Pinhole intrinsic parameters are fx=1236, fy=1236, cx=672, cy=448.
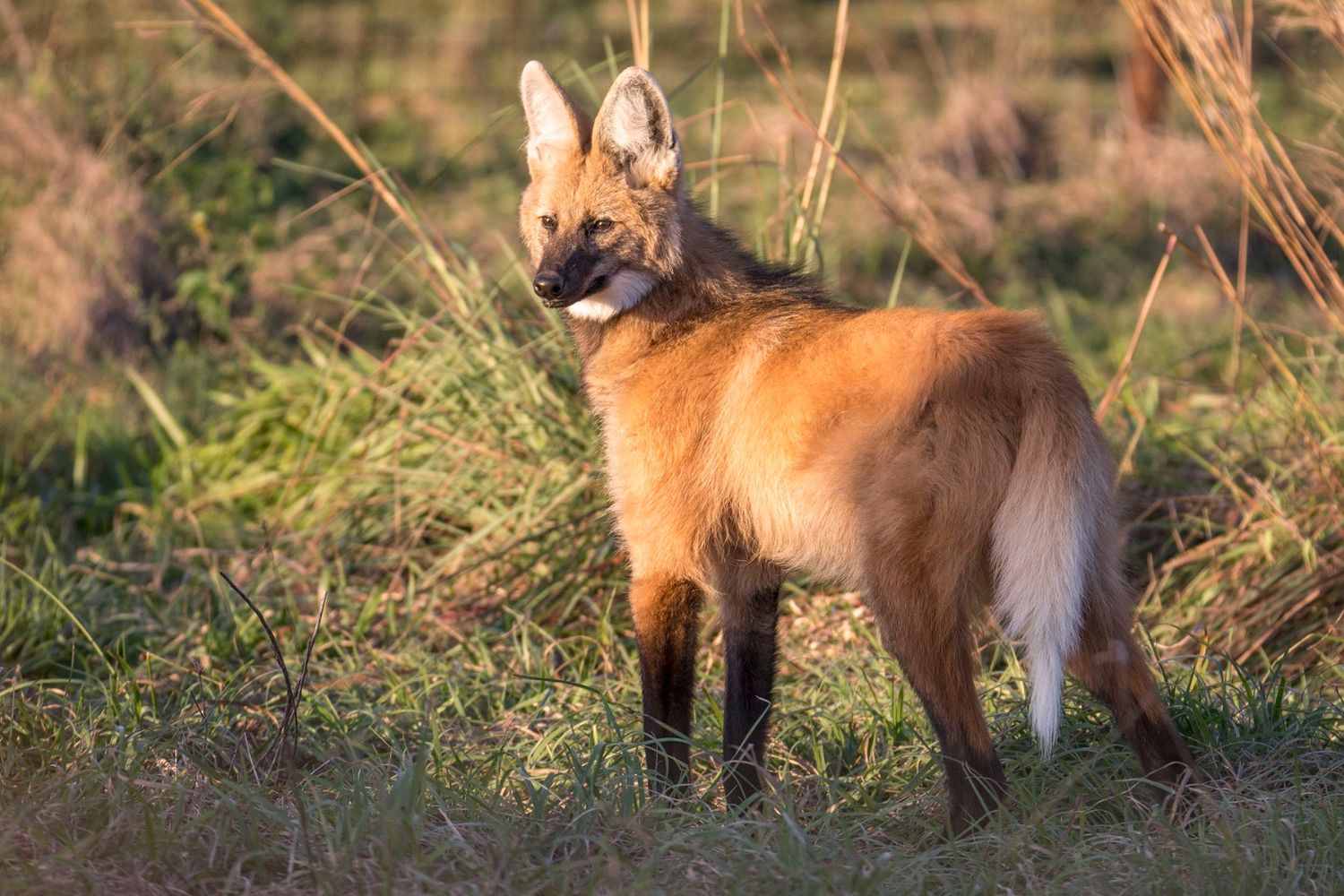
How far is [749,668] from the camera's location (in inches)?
Result: 118

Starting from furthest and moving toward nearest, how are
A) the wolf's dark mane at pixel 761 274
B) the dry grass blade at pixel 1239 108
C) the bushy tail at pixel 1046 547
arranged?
the dry grass blade at pixel 1239 108 → the wolf's dark mane at pixel 761 274 → the bushy tail at pixel 1046 547

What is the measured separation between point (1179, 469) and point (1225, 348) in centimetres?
192

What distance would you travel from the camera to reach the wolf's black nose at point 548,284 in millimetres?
2918

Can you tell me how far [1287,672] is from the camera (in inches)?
138

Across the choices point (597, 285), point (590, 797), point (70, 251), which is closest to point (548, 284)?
point (597, 285)

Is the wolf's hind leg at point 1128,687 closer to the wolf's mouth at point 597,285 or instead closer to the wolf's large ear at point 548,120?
the wolf's mouth at point 597,285

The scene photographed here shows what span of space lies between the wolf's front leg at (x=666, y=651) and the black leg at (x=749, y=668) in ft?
0.41

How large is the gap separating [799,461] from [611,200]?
942 mm

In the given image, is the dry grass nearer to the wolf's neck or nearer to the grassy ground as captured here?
the grassy ground

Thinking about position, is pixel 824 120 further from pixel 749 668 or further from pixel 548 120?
pixel 749 668

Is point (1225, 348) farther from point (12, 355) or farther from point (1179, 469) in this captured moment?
point (12, 355)

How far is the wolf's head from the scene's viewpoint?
3.05m

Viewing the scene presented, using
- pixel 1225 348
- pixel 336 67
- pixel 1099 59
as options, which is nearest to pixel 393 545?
pixel 1225 348

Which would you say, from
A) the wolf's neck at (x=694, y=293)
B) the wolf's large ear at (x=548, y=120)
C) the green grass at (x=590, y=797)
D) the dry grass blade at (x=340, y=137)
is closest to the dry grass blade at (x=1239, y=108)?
the green grass at (x=590, y=797)
